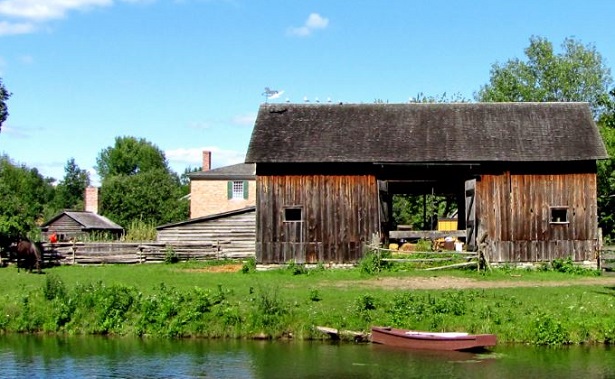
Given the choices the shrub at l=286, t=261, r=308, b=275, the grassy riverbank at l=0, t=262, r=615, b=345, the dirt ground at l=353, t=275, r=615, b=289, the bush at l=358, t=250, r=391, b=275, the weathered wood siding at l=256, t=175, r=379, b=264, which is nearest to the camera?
the grassy riverbank at l=0, t=262, r=615, b=345

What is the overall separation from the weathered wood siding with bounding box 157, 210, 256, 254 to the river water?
16604 millimetres

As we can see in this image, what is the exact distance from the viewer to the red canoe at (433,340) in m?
20.9

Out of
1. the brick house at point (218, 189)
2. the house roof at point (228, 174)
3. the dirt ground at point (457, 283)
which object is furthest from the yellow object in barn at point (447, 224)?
the brick house at point (218, 189)

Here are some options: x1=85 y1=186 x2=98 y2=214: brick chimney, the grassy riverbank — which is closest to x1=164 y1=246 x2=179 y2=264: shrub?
the grassy riverbank

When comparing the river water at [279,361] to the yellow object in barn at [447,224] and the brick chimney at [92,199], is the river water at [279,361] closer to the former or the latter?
the yellow object in barn at [447,224]

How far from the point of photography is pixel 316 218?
35.3 m

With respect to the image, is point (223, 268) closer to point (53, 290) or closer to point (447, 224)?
point (53, 290)

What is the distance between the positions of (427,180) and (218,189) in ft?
82.7

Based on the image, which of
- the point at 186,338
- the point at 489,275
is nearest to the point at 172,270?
the point at 186,338

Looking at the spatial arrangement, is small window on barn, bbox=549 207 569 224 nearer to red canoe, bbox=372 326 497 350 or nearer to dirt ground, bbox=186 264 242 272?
dirt ground, bbox=186 264 242 272

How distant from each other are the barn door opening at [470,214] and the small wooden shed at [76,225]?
30.0 metres

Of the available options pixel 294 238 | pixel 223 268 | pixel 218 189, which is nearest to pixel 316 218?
pixel 294 238

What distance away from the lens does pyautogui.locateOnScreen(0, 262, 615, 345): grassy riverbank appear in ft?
75.0

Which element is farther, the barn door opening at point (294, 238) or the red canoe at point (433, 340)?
the barn door opening at point (294, 238)
